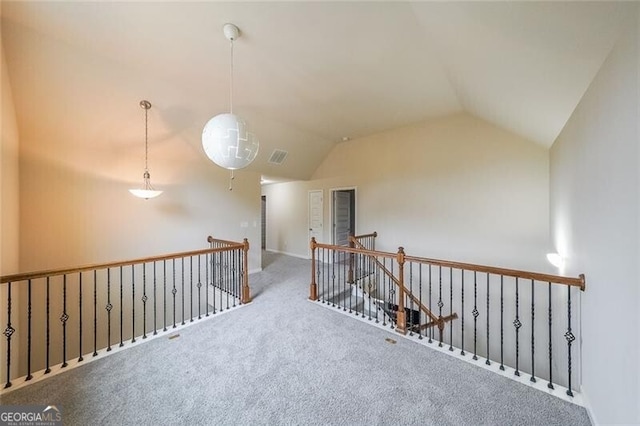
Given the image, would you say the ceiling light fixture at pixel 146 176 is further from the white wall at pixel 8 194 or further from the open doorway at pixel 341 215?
the open doorway at pixel 341 215

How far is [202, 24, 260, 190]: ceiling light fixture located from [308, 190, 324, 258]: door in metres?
4.67

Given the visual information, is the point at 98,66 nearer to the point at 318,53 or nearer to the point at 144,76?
the point at 144,76

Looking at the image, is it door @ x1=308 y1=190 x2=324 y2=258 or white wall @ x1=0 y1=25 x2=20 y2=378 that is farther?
door @ x1=308 y1=190 x2=324 y2=258

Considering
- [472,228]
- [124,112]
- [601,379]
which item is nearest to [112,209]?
[124,112]

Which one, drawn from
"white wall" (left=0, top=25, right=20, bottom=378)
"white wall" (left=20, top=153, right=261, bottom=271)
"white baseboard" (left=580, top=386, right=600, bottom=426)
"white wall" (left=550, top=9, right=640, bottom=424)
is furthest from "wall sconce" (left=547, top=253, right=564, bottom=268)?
"white wall" (left=0, top=25, right=20, bottom=378)

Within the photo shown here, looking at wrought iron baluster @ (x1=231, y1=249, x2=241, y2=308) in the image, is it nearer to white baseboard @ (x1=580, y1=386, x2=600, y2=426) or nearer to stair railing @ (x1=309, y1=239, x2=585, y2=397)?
stair railing @ (x1=309, y1=239, x2=585, y2=397)

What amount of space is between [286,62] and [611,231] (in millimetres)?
3274

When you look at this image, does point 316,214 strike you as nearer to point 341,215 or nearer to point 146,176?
point 341,215

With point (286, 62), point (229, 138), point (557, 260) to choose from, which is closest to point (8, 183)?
point (229, 138)

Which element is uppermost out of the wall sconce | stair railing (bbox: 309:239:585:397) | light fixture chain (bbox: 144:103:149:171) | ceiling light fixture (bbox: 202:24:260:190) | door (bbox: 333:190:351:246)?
light fixture chain (bbox: 144:103:149:171)

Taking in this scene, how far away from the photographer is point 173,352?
251 cm

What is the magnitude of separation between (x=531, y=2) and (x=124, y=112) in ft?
15.0

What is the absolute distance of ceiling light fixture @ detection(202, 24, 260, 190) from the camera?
229cm

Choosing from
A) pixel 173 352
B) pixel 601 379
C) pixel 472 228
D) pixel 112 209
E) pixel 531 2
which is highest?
pixel 531 2
